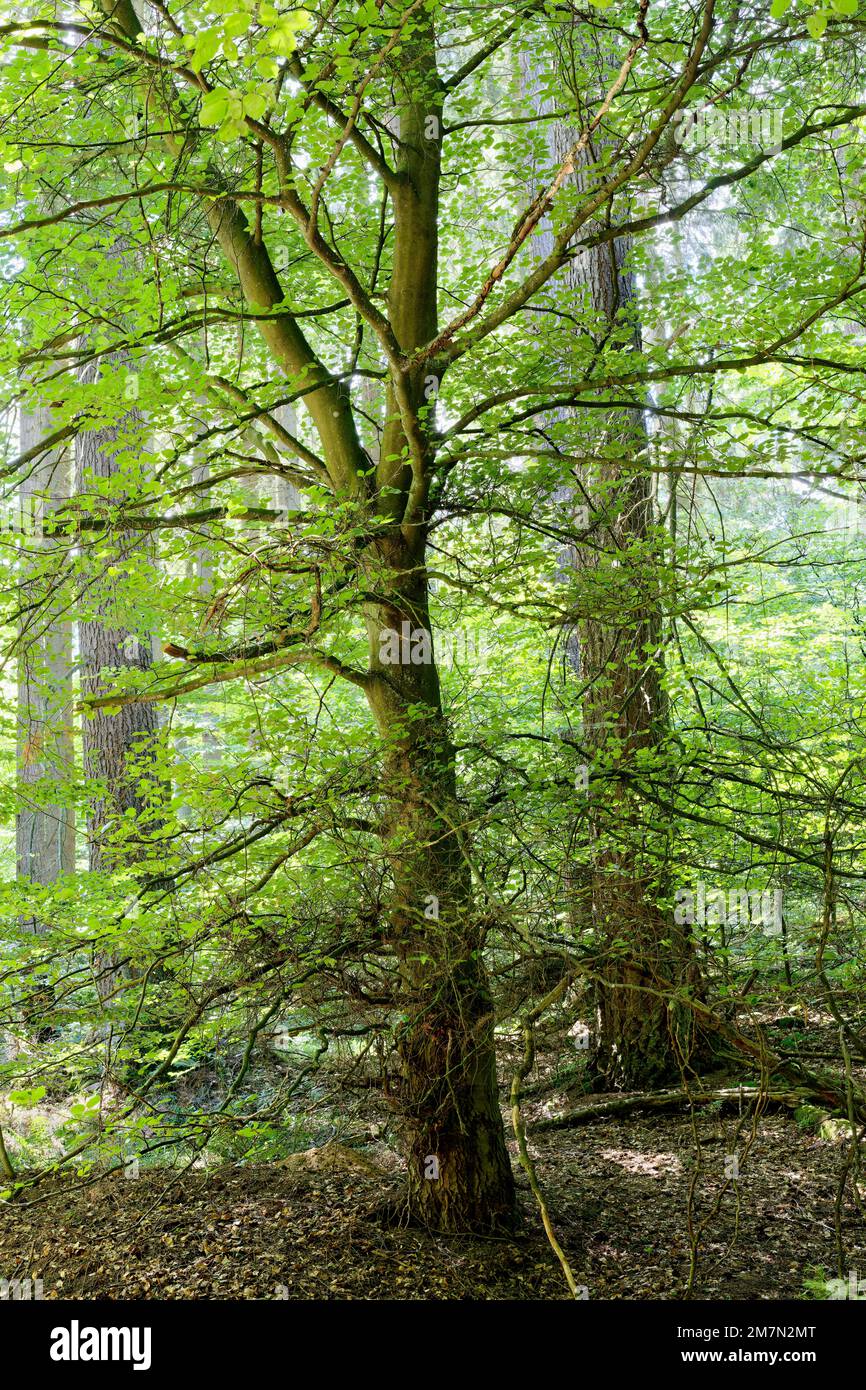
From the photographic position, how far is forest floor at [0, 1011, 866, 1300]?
4.88 m

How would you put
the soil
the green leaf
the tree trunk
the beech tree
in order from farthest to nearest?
the soil
the tree trunk
the beech tree
the green leaf

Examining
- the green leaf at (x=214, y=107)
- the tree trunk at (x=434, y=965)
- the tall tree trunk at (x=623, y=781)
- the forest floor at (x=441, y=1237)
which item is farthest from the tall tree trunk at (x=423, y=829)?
the green leaf at (x=214, y=107)

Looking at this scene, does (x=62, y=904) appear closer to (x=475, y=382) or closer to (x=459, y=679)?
(x=459, y=679)

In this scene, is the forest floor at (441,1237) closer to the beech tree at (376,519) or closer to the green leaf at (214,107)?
the beech tree at (376,519)

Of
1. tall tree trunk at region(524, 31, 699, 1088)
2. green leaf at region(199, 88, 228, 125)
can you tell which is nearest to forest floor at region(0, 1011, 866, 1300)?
tall tree trunk at region(524, 31, 699, 1088)

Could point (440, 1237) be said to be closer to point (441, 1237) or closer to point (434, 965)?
point (441, 1237)

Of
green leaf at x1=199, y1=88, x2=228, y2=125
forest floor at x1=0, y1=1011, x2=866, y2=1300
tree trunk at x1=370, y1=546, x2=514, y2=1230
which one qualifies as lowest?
forest floor at x1=0, y1=1011, x2=866, y2=1300

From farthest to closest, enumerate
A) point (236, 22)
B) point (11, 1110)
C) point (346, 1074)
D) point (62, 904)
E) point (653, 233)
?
point (11, 1110)
point (653, 233)
point (62, 904)
point (346, 1074)
point (236, 22)

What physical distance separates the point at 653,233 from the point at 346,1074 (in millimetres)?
5322

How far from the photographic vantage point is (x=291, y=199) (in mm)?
4363

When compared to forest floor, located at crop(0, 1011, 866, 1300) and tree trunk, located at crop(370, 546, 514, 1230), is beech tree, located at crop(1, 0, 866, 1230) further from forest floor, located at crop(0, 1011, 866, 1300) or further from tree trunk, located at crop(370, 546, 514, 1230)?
forest floor, located at crop(0, 1011, 866, 1300)

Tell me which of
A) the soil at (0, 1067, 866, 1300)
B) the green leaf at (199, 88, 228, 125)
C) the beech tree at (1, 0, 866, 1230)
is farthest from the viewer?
the soil at (0, 1067, 866, 1300)

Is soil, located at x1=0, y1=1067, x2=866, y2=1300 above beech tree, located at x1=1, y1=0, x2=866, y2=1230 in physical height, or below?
below
